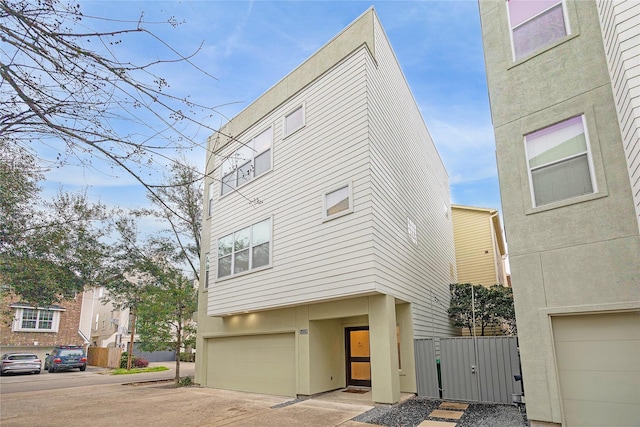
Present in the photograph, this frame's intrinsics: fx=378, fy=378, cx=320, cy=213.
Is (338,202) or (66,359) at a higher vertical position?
(338,202)

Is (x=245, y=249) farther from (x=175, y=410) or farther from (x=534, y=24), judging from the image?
(x=534, y=24)

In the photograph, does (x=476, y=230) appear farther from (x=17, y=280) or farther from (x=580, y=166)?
(x=17, y=280)

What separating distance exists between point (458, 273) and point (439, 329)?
19.5 feet

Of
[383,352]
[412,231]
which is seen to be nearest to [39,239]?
[383,352]

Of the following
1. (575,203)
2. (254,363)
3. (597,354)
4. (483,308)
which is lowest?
(254,363)

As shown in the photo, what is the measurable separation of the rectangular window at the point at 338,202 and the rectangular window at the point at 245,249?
2193mm

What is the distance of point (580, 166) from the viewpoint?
233 inches

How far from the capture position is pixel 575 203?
5.80 meters

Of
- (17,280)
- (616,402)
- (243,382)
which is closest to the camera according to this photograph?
(616,402)

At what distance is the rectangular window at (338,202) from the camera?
8906 millimetres

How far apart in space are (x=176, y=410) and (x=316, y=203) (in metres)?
5.85

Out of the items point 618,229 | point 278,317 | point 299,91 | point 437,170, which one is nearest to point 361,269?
point 278,317

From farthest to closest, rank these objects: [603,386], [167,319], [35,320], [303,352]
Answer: [35,320], [167,319], [303,352], [603,386]

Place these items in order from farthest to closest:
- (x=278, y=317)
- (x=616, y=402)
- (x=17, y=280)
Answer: (x=17, y=280)
(x=278, y=317)
(x=616, y=402)
